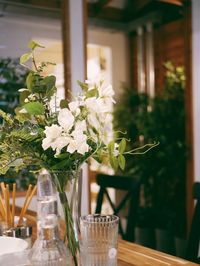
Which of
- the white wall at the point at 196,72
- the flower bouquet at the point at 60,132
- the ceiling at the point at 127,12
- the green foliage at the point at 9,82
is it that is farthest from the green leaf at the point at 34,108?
the ceiling at the point at 127,12

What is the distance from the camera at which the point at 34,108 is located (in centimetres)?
107

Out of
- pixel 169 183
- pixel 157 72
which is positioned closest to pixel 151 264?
pixel 169 183

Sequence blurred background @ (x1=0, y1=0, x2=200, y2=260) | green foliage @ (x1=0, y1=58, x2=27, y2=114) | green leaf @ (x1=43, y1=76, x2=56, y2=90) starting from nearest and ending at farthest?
green leaf @ (x1=43, y1=76, x2=56, y2=90), green foliage @ (x1=0, y1=58, x2=27, y2=114), blurred background @ (x1=0, y1=0, x2=200, y2=260)

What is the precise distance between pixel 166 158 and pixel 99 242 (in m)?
2.92

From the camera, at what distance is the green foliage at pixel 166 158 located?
3.90m

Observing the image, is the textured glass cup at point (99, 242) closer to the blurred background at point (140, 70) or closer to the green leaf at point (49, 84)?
the green leaf at point (49, 84)

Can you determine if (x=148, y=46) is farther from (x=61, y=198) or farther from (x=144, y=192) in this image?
(x=61, y=198)

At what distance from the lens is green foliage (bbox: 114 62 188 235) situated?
390cm

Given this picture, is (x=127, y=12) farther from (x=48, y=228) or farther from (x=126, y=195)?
(x=48, y=228)

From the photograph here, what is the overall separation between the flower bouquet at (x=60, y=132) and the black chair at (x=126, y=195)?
100 centimetres

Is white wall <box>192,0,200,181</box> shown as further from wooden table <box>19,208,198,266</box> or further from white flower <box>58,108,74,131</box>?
white flower <box>58,108,74,131</box>

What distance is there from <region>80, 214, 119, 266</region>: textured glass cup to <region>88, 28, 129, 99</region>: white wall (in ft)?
12.4

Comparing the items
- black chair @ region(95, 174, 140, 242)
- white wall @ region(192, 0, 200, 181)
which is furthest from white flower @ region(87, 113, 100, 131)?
white wall @ region(192, 0, 200, 181)

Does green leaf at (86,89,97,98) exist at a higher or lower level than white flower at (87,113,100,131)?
higher
